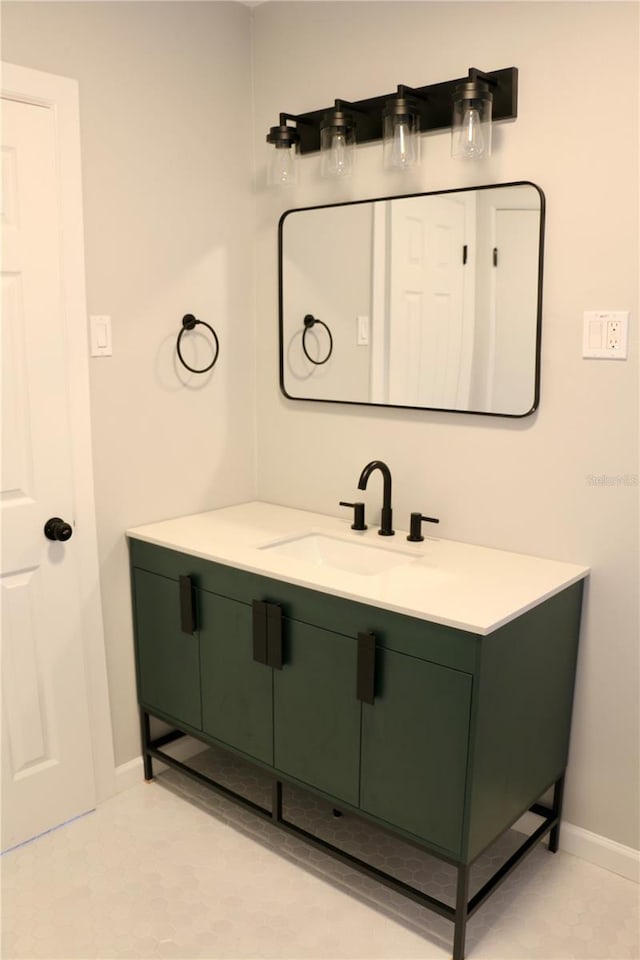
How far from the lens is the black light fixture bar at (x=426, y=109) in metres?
2.08

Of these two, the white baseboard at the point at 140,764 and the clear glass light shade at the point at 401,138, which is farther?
the white baseboard at the point at 140,764

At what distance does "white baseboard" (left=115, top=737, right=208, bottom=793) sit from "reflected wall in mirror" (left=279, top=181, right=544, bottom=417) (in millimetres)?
1269

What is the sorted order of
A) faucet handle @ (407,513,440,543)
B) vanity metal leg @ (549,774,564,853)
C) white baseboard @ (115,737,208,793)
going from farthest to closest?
1. white baseboard @ (115,737,208,793)
2. faucet handle @ (407,513,440,543)
3. vanity metal leg @ (549,774,564,853)

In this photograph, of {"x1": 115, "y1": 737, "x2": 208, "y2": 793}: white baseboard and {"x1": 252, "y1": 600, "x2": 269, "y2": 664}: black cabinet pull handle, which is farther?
{"x1": 115, "y1": 737, "x2": 208, "y2": 793}: white baseboard

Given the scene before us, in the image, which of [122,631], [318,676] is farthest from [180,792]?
[318,676]

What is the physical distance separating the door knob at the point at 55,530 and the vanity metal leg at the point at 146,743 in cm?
71

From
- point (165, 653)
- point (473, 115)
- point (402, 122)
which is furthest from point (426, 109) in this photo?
point (165, 653)

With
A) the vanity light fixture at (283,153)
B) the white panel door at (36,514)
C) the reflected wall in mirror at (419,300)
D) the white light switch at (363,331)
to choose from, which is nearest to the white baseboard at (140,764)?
the white panel door at (36,514)

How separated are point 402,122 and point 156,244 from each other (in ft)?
2.73

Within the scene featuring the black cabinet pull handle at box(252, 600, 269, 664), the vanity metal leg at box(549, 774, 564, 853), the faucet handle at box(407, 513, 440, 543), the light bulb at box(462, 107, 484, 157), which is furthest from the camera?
the faucet handle at box(407, 513, 440, 543)

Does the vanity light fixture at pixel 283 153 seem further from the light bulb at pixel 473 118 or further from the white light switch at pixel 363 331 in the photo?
the light bulb at pixel 473 118

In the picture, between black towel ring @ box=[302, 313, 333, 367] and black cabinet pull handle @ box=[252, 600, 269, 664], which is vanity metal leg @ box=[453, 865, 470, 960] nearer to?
black cabinet pull handle @ box=[252, 600, 269, 664]

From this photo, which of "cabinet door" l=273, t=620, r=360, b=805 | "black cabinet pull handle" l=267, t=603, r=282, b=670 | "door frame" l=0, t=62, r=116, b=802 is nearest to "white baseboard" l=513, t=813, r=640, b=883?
"cabinet door" l=273, t=620, r=360, b=805

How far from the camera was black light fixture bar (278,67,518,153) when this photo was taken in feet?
6.81
